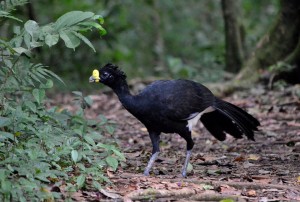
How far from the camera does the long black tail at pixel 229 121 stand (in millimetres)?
6062

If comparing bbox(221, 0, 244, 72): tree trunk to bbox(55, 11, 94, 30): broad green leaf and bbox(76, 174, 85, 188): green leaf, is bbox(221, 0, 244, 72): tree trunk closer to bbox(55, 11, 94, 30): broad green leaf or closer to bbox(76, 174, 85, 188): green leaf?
bbox(55, 11, 94, 30): broad green leaf

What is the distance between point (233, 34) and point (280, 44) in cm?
150

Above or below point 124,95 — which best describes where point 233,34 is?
above

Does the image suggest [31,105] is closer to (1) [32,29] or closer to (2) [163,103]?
(1) [32,29]

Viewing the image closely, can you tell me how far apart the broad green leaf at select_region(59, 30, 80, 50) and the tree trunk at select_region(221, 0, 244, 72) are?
22.1 feet

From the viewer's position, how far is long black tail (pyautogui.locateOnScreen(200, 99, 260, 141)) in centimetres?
606

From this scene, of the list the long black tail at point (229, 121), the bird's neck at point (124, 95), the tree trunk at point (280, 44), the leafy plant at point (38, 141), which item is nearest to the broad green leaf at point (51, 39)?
the leafy plant at point (38, 141)

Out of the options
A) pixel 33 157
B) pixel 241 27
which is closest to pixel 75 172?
pixel 33 157

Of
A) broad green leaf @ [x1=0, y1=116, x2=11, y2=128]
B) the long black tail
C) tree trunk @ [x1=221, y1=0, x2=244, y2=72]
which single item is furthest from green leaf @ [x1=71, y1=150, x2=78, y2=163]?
tree trunk @ [x1=221, y1=0, x2=244, y2=72]

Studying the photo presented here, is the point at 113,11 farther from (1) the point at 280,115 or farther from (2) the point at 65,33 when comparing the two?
(2) the point at 65,33

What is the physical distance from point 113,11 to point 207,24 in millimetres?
6093

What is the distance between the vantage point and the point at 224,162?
588 centimetres

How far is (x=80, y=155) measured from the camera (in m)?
4.45

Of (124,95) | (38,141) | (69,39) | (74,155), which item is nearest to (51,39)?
(69,39)
